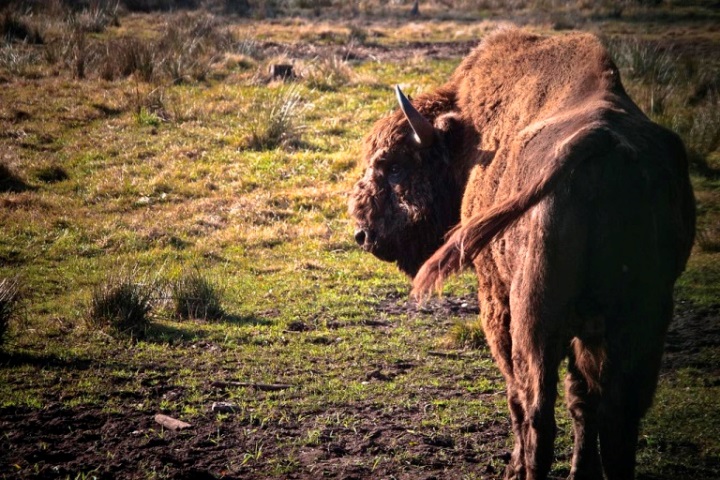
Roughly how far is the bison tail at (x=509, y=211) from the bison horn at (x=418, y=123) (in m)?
1.85

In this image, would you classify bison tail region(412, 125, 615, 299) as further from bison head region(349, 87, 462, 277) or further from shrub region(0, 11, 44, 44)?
shrub region(0, 11, 44, 44)

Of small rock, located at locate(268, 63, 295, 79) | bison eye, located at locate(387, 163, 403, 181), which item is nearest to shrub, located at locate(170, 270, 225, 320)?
bison eye, located at locate(387, 163, 403, 181)

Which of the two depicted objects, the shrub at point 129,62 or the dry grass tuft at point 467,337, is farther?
the shrub at point 129,62

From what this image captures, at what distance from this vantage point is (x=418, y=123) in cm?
642

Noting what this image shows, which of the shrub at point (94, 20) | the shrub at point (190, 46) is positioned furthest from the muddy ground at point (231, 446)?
the shrub at point (94, 20)

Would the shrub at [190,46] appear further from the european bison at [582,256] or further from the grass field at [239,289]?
the european bison at [582,256]

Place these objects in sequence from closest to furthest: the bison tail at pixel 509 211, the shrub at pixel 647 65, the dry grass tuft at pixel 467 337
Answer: the bison tail at pixel 509 211, the dry grass tuft at pixel 467 337, the shrub at pixel 647 65

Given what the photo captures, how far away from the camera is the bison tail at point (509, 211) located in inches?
171

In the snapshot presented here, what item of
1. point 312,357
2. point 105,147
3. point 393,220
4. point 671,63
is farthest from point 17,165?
point 671,63

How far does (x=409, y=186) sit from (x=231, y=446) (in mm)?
2253

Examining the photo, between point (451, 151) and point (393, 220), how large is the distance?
70 centimetres

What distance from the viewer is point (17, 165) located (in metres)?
13.1

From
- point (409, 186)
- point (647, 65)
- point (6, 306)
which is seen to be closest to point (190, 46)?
point (647, 65)

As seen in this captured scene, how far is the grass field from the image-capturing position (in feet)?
19.6
